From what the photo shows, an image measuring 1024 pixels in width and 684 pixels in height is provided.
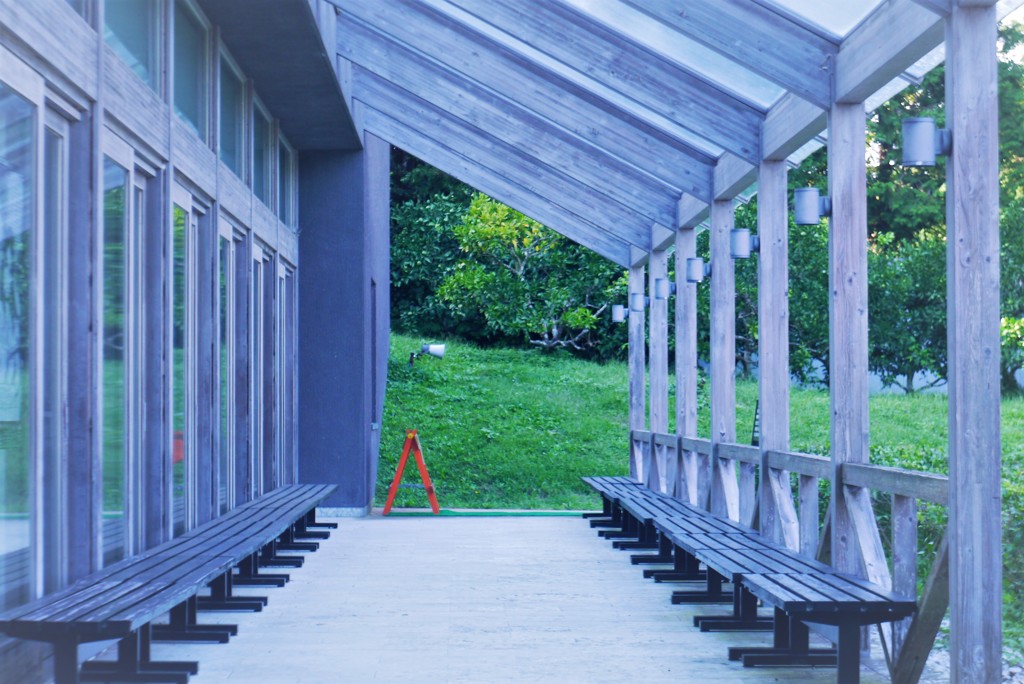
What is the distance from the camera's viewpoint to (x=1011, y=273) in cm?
1797

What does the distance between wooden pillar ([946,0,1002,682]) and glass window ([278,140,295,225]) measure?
773cm

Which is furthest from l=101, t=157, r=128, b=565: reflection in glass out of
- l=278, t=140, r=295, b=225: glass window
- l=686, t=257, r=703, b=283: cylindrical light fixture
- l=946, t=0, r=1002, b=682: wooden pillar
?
l=278, t=140, r=295, b=225: glass window

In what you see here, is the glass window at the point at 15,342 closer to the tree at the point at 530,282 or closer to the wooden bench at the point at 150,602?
the wooden bench at the point at 150,602

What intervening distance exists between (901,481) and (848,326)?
96 centimetres

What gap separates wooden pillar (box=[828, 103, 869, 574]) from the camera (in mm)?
5801

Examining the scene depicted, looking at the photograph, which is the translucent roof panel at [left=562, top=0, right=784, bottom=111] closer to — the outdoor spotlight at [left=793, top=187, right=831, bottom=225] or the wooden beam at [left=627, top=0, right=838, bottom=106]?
the wooden beam at [left=627, top=0, right=838, bottom=106]

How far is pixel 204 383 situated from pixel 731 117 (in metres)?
3.41

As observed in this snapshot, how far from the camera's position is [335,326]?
12484mm

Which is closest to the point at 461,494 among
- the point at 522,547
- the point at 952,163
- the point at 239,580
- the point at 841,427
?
the point at 522,547

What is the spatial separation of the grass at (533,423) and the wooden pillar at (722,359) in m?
2.98

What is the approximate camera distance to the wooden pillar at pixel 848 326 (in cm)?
580

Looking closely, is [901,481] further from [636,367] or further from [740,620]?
[636,367]

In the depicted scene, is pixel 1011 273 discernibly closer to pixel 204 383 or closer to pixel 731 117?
pixel 731 117

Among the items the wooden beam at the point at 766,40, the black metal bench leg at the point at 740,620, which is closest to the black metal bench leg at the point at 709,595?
the black metal bench leg at the point at 740,620
